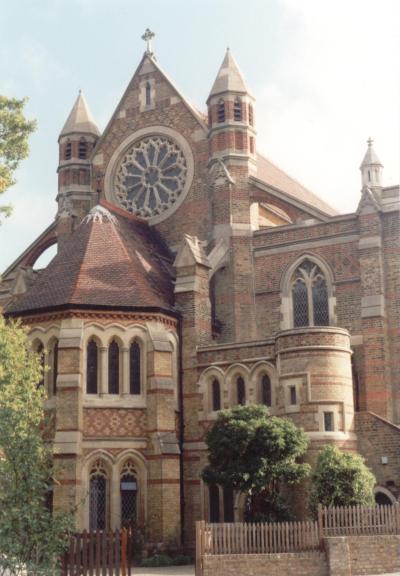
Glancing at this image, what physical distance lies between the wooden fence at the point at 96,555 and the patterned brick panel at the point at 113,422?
28.3ft

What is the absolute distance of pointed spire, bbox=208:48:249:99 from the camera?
4034 centimetres

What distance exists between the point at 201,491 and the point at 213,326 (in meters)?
7.16

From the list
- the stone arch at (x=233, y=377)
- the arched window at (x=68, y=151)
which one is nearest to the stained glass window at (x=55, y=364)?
the stone arch at (x=233, y=377)

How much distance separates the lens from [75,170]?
143 feet

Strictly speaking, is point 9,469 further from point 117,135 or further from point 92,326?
point 117,135

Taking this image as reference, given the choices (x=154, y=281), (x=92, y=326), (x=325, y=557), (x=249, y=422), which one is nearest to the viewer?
(x=325, y=557)

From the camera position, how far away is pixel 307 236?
37250 millimetres

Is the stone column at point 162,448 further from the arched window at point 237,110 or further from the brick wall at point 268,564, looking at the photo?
the arched window at point 237,110

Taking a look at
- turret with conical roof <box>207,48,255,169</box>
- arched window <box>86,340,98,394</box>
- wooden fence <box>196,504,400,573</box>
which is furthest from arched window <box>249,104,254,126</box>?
wooden fence <box>196,504,400,573</box>

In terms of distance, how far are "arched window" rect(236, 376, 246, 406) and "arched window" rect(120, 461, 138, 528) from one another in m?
4.73

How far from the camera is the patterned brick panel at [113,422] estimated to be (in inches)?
1231

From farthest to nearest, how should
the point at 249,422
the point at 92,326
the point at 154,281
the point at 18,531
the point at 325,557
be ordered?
the point at 154,281, the point at 92,326, the point at 249,422, the point at 325,557, the point at 18,531

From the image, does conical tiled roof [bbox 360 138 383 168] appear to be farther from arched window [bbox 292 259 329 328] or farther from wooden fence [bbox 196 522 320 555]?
wooden fence [bbox 196 522 320 555]

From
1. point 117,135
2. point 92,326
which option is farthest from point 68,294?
point 117,135
